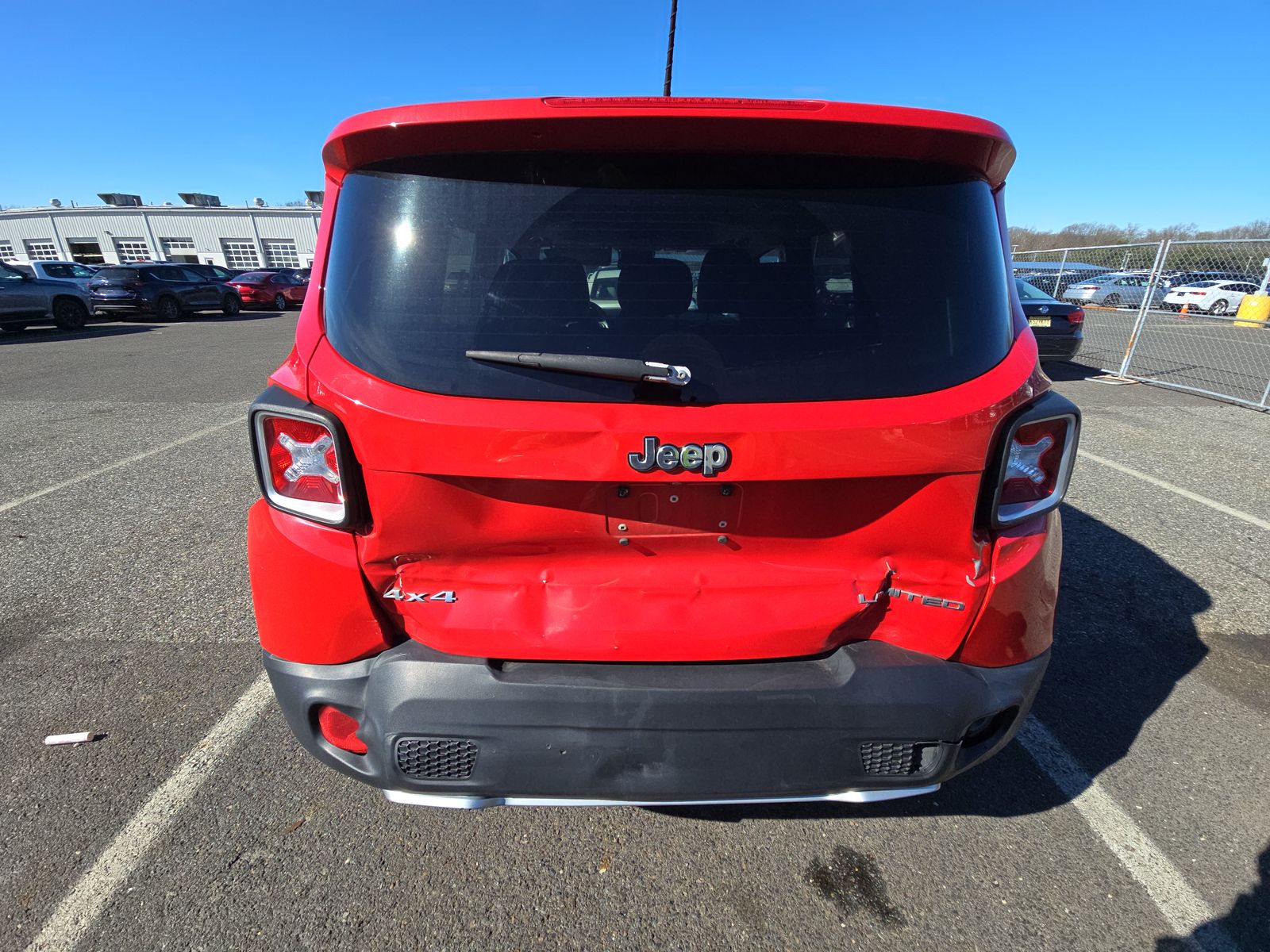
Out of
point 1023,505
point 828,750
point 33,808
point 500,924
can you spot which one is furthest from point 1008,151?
point 33,808

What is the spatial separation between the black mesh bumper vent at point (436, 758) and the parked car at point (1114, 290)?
12.9 m

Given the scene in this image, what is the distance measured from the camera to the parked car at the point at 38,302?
48.3ft

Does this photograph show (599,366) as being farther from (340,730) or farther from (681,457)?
(340,730)

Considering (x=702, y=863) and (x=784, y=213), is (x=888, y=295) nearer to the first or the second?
(x=784, y=213)

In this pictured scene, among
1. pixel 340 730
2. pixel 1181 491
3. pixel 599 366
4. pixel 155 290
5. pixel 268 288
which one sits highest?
pixel 599 366

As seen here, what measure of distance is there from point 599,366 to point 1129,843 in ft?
7.13

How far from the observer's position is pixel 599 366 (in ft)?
4.73

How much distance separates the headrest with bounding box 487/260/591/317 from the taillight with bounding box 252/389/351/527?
489 mm

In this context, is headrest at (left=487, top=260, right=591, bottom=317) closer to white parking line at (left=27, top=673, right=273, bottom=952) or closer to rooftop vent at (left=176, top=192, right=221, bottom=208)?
white parking line at (left=27, top=673, right=273, bottom=952)

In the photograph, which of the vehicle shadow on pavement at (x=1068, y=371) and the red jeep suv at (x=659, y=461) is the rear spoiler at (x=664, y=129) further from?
the vehicle shadow on pavement at (x=1068, y=371)

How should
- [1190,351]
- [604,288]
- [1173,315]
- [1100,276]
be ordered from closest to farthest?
[604,288], [1173,315], [1190,351], [1100,276]

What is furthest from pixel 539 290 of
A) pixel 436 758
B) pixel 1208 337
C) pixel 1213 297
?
pixel 1213 297

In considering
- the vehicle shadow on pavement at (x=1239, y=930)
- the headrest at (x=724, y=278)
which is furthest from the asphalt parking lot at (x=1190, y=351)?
the headrest at (x=724, y=278)

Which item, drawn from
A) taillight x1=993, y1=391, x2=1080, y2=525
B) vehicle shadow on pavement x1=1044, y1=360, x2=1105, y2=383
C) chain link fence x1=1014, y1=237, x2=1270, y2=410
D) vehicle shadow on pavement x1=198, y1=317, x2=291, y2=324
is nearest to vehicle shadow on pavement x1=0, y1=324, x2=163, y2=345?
vehicle shadow on pavement x1=198, y1=317, x2=291, y2=324
